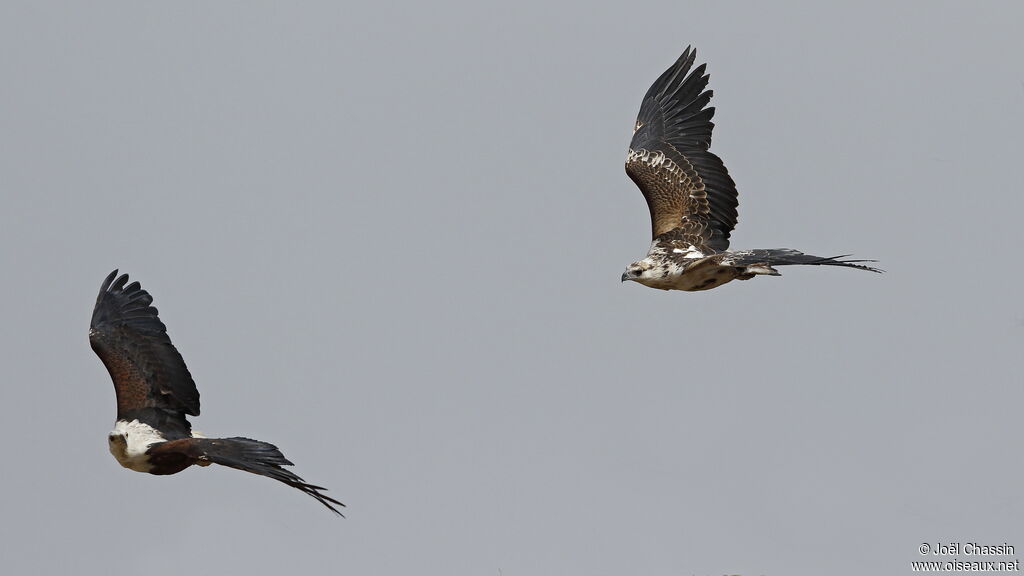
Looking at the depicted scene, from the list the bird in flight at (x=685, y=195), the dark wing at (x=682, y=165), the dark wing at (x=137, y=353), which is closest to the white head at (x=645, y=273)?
the bird in flight at (x=685, y=195)

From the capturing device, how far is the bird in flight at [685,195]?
20.0 m

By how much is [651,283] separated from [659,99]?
13.4 ft

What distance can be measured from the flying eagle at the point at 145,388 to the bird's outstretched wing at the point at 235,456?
0.02 meters

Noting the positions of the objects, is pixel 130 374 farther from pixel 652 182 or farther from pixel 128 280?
pixel 652 182

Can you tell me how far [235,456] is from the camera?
16.4 m

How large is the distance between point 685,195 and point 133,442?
8006 millimetres

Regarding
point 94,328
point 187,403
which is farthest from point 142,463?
point 94,328

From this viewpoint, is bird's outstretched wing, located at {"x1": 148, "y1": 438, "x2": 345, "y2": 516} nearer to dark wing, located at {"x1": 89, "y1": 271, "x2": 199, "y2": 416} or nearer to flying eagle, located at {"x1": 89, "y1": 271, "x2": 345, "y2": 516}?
flying eagle, located at {"x1": 89, "y1": 271, "x2": 345, "y2": 516}

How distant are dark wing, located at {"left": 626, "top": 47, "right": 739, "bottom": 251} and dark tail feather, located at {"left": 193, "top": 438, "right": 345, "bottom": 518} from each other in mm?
7099

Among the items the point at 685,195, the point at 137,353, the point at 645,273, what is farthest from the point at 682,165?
the point at 137,353

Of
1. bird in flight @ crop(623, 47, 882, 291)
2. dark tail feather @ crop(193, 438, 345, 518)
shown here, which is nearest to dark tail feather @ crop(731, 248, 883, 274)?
bird in flight @ crop(623, 47, 882, 291)

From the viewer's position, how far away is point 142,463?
60.0 ft

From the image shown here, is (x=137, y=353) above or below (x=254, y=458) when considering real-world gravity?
above

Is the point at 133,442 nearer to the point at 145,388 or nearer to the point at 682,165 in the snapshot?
the point at 145,388
